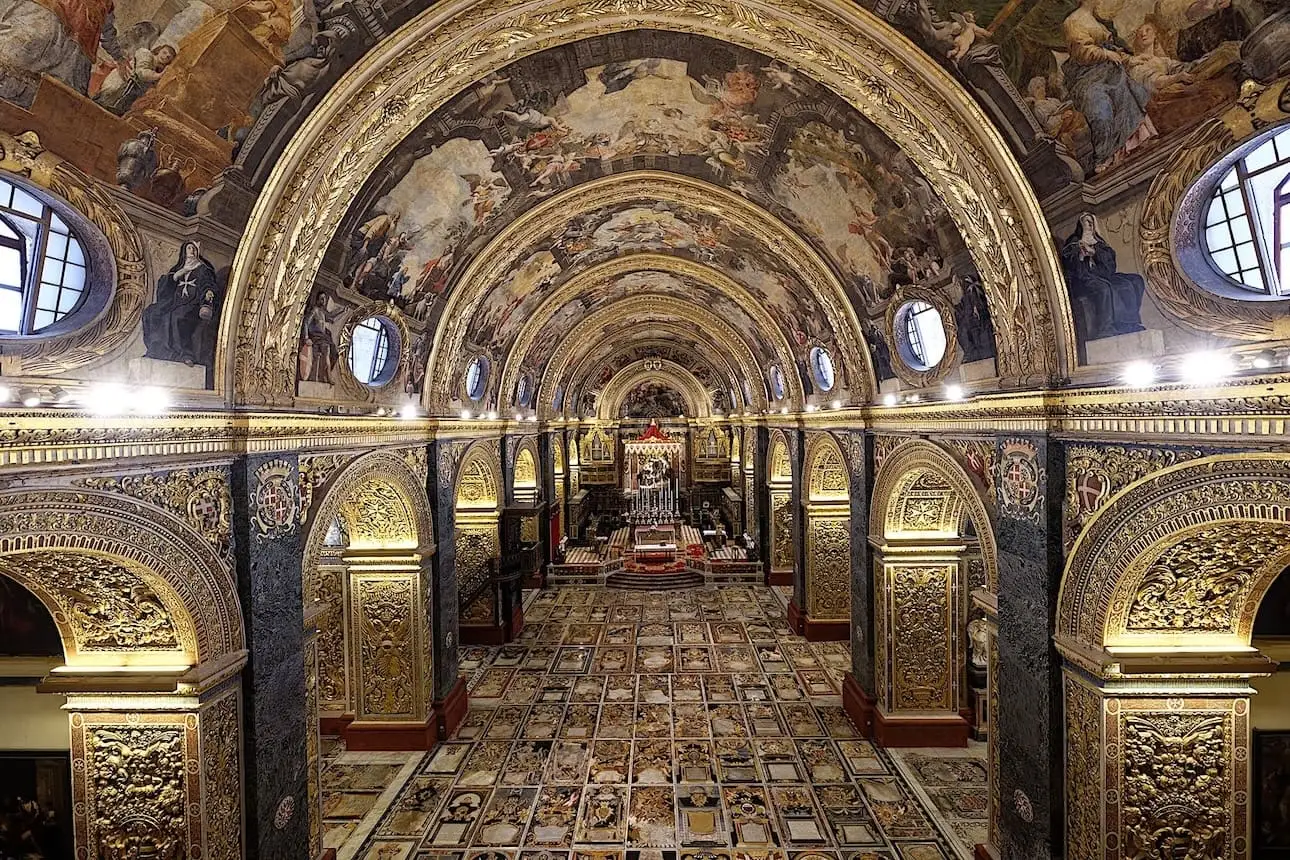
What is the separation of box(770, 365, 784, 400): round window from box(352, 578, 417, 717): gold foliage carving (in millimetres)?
13796

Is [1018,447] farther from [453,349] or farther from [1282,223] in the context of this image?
[453,349]

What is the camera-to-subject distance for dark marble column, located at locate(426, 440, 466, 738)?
12.7 m

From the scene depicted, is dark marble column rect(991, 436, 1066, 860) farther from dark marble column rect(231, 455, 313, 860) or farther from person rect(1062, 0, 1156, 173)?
dark marble column rect(231, 455, 313, 860)

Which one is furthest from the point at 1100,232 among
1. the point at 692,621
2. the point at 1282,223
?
the point at 692,621

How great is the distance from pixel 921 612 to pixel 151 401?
12.3 m

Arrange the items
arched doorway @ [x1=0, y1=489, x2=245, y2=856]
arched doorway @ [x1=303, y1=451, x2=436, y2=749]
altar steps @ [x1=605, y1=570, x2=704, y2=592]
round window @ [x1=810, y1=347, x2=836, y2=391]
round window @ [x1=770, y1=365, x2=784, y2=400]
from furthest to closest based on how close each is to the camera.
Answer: altar steps @ [x1=605, y1=570, x2=704, y2=592] → round window @ [x1=770, y1=365, x2=784, y2=400] → round window @ [x1=810, y1=347, x2=836, y2=391] → arched doorway @ [x1=303, y1=451, x2=436, y2=749] → arched doorway @ [x1=0, y1=489, x2=245, y2=856]

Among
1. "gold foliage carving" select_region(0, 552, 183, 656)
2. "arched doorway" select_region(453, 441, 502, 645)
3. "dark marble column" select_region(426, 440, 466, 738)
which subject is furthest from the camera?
"arched doorway" select_region(453, 441, 502, 645)

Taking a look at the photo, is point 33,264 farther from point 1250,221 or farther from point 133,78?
point 1250,221

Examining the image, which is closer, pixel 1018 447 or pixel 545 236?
pixel 1018 447

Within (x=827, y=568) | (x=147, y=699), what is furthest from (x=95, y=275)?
(x=827, y=568)

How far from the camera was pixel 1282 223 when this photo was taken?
4902 millimetres

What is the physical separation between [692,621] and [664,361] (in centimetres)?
2120

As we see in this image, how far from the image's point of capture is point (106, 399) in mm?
5438

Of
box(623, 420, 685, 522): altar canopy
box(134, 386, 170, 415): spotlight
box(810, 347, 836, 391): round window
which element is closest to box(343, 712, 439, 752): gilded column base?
box(134, 386, 170, 415): spotlight
